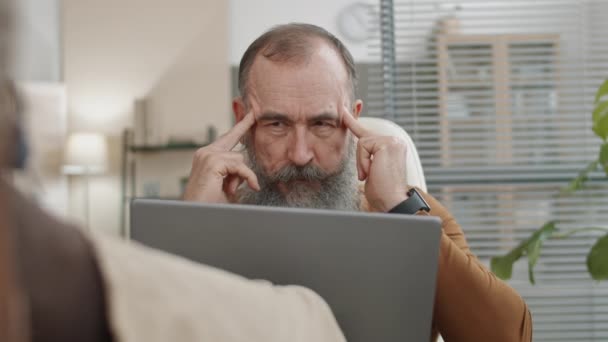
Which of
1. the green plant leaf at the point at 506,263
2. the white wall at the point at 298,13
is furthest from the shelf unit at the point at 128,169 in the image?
the green plant leaf at the point at 506,263

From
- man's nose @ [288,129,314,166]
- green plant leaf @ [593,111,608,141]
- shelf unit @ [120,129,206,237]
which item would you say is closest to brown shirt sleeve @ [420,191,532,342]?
man's nose @ [288,129,314,166]

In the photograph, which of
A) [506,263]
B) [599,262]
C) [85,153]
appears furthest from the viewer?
[85,153]

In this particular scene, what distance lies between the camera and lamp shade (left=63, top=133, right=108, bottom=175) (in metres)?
4.45

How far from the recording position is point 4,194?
0.27 m

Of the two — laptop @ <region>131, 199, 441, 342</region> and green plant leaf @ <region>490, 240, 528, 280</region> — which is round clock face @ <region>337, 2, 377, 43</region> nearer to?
green plant leaf @ <region>490, 240, 528, 280</region>

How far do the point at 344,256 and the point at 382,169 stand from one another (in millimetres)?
562

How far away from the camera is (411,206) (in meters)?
1.25

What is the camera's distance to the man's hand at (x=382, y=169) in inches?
51.5

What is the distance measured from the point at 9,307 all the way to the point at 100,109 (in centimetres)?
466

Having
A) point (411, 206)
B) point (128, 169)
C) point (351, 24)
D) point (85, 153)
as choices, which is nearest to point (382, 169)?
point (411, 206)

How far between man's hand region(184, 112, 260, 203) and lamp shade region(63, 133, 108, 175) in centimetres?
319

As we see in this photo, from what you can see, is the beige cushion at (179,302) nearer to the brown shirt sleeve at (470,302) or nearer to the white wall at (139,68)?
the brown shirt sleeve at (470,302)

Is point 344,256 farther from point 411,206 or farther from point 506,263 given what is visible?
point 506,263

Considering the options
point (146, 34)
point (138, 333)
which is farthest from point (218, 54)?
point (138, 333)
